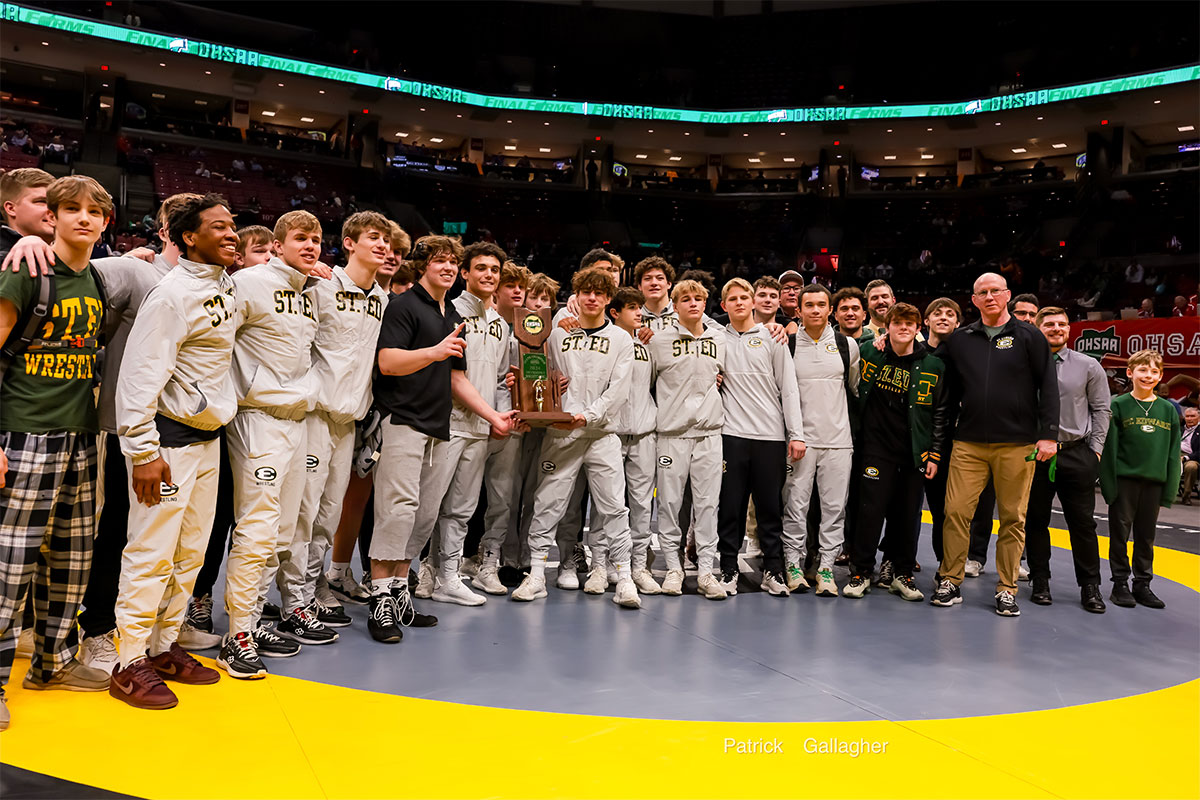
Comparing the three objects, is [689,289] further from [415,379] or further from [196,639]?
[196,639]

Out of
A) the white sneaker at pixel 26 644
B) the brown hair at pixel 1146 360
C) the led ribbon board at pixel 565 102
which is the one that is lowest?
the white sneaker at pixel 26 644

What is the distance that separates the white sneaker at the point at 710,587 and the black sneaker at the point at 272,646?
8.42 feet

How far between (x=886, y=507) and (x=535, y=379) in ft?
8.71

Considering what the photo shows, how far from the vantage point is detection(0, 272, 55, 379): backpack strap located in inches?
123

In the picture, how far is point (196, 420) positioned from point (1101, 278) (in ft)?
78.0

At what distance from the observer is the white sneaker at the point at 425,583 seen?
5.16m

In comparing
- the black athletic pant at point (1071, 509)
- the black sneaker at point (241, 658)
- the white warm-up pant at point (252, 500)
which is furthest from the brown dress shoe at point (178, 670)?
the black athletic pant at point (1071, 509)

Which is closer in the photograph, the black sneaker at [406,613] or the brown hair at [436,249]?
the black sneaker at [406,613]

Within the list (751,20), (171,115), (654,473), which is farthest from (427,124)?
(654,473)

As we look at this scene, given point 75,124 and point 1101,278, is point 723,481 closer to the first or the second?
point 1101,278

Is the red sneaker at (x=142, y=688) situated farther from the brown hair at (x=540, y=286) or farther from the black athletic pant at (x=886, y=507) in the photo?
the black athletic pant at (x=886, y=507)

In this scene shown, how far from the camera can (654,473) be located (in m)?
5.64

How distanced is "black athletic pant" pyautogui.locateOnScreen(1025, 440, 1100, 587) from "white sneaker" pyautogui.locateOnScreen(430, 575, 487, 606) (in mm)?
3887

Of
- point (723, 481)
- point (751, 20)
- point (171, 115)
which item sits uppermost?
point (751, 20)
